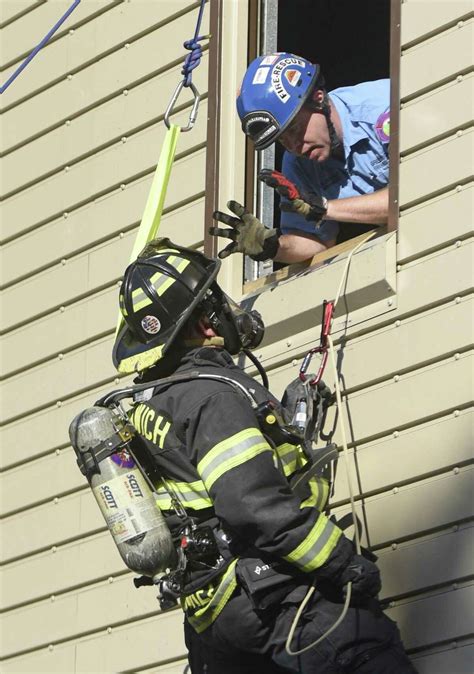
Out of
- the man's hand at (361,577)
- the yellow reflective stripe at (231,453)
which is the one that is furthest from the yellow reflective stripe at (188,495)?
the man's hand at (361,577)

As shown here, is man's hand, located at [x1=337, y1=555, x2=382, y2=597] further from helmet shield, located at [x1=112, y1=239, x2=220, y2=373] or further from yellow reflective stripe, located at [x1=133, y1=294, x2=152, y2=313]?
yellow reflective stripe, located at [x1=133, y1=294, x2=152, y2=313]

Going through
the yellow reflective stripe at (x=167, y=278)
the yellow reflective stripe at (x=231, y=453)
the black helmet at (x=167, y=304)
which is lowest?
the yellow reflective stripe at (x=231, y=453)

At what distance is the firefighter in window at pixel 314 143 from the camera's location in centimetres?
802

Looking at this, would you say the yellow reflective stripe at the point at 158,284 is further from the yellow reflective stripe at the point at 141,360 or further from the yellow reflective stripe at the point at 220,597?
the yellow reflective stripe at the point at 220,597

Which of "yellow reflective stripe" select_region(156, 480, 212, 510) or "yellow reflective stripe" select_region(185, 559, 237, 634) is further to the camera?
"yellow reflective stripe" select_region(156, 480, 212, 510)

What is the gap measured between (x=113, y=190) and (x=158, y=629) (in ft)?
7.83

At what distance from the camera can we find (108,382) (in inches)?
351

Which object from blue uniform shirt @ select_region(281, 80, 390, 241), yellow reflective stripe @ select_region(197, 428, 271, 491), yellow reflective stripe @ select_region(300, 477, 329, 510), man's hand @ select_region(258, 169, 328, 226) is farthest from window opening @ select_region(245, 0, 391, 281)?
yellow reflective stripe @ select_region(197, 428, 271, 491)

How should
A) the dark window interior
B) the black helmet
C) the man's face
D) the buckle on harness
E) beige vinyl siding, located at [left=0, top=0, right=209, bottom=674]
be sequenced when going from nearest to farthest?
the black helmet, the buckle on harness, the man's face, beige vinyl siding, located at [left=0, top=0, right=209, bottom=674], the dark window interior

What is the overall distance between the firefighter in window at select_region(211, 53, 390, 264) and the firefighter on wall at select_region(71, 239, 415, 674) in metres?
0.77

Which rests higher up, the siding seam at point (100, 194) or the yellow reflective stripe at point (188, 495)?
the siding seam at point (100, 194)

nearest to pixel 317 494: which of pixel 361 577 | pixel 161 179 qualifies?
pixel 361 577

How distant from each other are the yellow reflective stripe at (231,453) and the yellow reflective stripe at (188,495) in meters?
0.21

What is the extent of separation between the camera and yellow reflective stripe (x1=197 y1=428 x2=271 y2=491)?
6.62 metres
